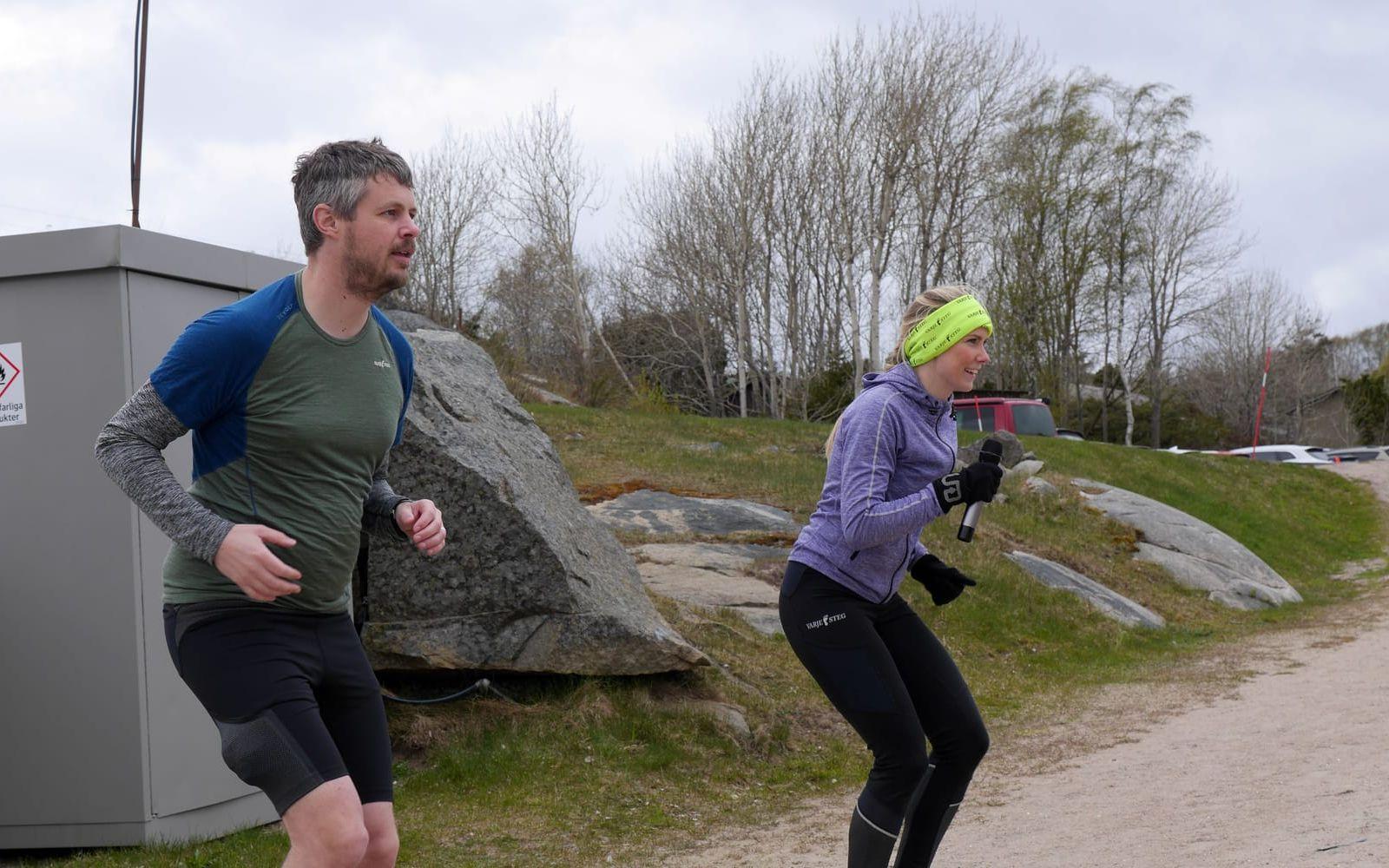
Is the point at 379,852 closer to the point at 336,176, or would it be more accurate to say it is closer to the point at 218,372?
the point at 218,372

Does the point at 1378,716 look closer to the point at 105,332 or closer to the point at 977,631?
the point at 977,631

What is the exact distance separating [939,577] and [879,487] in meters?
0.73

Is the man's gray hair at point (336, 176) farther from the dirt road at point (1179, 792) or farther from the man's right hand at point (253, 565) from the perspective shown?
the dirt road at point (1179, 792)

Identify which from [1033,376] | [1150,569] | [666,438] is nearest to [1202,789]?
[1150,569]

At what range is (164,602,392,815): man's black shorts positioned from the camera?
260 cm

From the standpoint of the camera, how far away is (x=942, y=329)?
4086mm

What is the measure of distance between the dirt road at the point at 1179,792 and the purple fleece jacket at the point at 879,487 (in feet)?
A: 6.06

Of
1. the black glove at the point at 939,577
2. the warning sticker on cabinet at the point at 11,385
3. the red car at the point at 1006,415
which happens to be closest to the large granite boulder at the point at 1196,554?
the red car at the point at 1006,415

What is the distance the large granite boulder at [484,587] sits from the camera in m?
6.78

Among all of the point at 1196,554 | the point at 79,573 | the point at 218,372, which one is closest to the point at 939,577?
the point at 218,372

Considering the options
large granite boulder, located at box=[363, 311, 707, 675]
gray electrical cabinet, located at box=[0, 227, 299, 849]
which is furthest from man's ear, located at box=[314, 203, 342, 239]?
large granite boulder, located at box=[363, 311, 707, 675]

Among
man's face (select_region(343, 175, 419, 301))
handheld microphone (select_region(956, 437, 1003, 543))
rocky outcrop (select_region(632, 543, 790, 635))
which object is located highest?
man's face (select_region(343, 175, 419, 301))

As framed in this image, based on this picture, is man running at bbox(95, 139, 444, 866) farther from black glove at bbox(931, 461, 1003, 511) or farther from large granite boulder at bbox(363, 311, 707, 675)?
large granite boulder at bbox(363, 311, 707, 675)

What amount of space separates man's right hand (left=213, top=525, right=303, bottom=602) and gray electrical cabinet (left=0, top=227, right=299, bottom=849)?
9.01 feet
